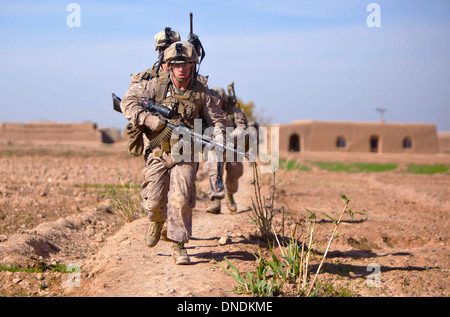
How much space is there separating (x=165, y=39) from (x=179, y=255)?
2790mm

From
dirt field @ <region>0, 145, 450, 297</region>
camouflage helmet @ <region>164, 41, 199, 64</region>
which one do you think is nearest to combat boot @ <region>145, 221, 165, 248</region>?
dirt field @ <region>0, 145, 450, 297</region>

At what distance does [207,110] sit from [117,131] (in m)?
40.7

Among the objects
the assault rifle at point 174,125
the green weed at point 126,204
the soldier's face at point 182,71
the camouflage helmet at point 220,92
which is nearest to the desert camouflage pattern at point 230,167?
the camouflage helmet at point 220,92

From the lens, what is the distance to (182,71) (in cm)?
516

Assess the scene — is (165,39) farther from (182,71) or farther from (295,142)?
(295,142)

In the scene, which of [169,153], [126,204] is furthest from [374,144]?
[169,153]

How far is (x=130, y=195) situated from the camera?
7781mm

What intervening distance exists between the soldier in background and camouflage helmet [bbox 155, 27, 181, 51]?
0.92m

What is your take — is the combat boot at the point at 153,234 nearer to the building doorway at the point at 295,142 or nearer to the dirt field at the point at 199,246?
the dirt field at the point at 199,246

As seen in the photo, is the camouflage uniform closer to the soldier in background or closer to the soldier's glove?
the soldier's glove

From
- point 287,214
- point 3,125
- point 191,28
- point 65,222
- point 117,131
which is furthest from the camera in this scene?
point 117,131

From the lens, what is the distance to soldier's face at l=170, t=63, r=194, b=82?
5.14m

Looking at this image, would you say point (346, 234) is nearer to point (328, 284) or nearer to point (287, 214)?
point (287, 214)
